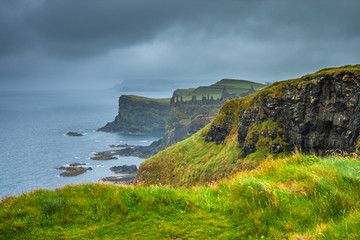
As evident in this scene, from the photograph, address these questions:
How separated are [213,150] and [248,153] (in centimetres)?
2125

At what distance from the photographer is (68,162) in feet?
568

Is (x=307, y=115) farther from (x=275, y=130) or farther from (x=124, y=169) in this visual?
(x=124, y=169)

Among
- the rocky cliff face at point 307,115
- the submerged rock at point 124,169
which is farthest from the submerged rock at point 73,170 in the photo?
the rocky cliff face at point 307,115

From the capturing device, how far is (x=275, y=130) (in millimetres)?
67875

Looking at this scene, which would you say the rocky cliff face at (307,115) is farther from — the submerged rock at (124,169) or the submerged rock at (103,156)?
the submerged rock at (103,156)

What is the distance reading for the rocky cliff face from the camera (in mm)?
50344

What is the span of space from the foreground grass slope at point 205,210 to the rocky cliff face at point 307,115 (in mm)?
43794

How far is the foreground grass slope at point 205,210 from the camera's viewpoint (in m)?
5.95

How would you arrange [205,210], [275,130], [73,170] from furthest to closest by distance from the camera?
[73,170], [275,130], [205,210]

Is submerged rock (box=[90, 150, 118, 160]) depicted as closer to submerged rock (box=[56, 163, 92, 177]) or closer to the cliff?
submerged rock (box=[56, 163, 92, 177])

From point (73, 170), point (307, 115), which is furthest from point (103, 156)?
point (307, 115)

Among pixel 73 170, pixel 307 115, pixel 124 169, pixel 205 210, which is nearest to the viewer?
pixel 205 210

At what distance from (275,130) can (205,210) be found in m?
65.5

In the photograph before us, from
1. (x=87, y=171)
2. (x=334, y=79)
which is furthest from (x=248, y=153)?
(x=87, y=171)
